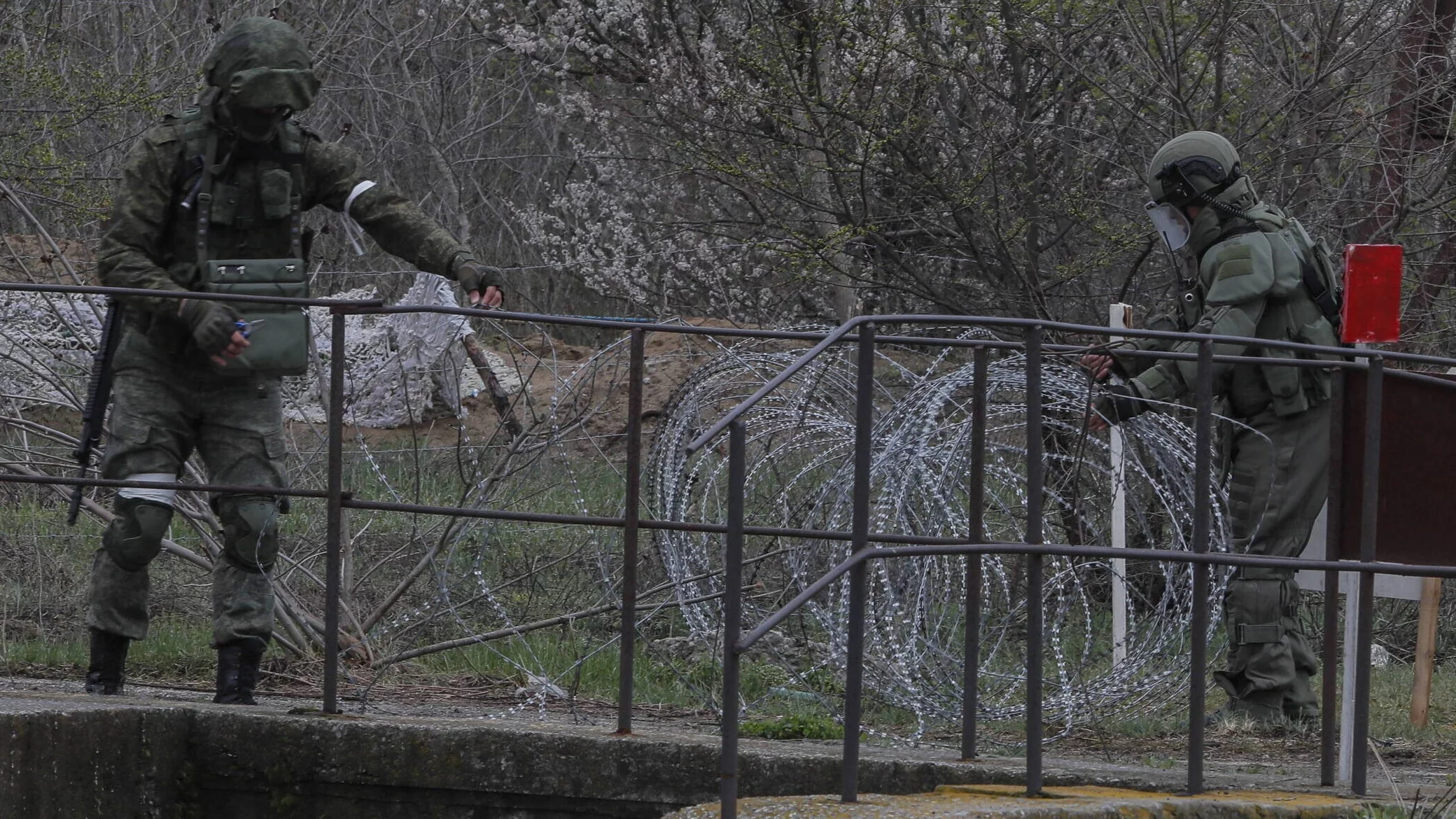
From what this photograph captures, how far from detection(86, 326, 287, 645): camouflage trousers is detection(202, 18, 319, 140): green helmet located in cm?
72

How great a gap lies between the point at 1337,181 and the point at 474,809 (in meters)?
5.46

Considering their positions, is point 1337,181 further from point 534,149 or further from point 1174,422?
point 534,149

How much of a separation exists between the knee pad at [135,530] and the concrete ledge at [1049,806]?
2.11 m

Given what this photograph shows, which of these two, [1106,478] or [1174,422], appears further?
[1106,478]

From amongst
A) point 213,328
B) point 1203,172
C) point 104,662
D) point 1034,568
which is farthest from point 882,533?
point 104,662

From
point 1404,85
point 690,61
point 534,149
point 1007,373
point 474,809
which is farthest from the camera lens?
point 534,149

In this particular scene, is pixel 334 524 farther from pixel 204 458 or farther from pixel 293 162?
pixel 293 162

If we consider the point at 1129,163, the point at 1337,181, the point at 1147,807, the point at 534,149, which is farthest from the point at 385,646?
the point at 534,149

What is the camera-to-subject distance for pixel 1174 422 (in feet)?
18.8

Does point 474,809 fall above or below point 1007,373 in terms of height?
below

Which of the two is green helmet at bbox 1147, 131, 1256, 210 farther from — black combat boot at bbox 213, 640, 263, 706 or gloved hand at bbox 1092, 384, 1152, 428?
black combat boot at bbox 213, 640, 263, 706

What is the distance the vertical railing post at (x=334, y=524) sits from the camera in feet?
16.2

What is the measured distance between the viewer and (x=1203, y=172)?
6.04 m

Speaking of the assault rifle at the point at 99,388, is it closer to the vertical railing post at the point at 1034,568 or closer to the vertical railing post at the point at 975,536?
the vertical railing post at the point at 975,536
